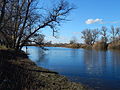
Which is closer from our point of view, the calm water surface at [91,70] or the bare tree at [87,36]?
the calm water surface at [91,70]

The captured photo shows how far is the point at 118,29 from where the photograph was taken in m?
77.1

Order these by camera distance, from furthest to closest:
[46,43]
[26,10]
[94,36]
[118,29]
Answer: [94,36] < [118,29] < [46,43] < [26,10]

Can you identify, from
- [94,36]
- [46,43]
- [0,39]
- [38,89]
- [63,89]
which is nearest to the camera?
[38,89]

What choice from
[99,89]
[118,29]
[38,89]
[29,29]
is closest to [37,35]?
[29,29]

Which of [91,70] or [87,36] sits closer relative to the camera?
[91,70]

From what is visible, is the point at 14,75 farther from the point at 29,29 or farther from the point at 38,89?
the point at 29,29

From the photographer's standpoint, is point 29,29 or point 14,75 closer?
point 14,75

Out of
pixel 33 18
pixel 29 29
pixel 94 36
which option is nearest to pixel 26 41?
pixel 29 29

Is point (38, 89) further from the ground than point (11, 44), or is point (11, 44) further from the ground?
point (11, 44)

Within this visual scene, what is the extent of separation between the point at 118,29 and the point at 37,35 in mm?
62332

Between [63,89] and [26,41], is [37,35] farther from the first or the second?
[63,89]

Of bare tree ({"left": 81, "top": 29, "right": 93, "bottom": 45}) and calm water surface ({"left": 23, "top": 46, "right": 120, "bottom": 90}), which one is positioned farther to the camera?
bare tree ({"left": 81, "top": 29, "right": 93, "bottom": 45})

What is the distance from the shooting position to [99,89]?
9.10 meters

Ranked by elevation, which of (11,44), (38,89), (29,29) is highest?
(29,29)
